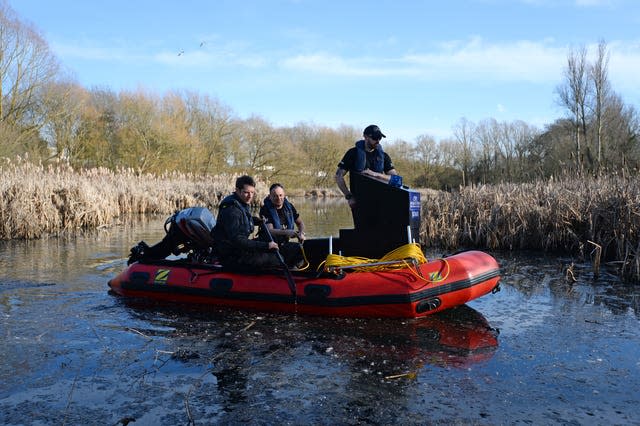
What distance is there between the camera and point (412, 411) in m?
3.32

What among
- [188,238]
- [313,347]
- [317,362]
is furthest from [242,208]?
[317,362]

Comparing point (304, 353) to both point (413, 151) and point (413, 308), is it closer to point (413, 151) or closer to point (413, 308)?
point (413, 308)

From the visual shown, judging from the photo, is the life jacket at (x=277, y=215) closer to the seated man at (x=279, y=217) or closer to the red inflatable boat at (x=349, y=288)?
the seated man at (x=279, y=217)

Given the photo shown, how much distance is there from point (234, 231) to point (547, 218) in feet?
20.0

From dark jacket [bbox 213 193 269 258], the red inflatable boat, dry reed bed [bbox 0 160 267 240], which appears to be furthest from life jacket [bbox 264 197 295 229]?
dry reed bed [bbox 0 160 267 240]

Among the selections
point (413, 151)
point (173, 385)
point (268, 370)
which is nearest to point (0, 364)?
point (173, 385)

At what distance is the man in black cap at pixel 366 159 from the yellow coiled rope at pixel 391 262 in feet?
2.14

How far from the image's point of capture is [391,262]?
5.30 meters

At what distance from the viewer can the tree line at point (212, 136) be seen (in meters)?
22.2

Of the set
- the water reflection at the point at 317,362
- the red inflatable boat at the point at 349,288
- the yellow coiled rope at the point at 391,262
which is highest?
the yellow coiled rope at the point at 391,262

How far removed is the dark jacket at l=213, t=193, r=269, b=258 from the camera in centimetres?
564

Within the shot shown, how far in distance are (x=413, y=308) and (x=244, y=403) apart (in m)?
2.19

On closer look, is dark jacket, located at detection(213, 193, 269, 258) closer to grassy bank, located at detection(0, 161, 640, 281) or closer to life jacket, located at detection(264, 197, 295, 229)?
life jacket, located at detection(264, 197, 295, 229)

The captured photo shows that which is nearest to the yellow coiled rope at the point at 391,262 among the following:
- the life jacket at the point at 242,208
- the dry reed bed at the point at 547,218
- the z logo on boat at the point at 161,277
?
the life jacket at the point at 242,208
